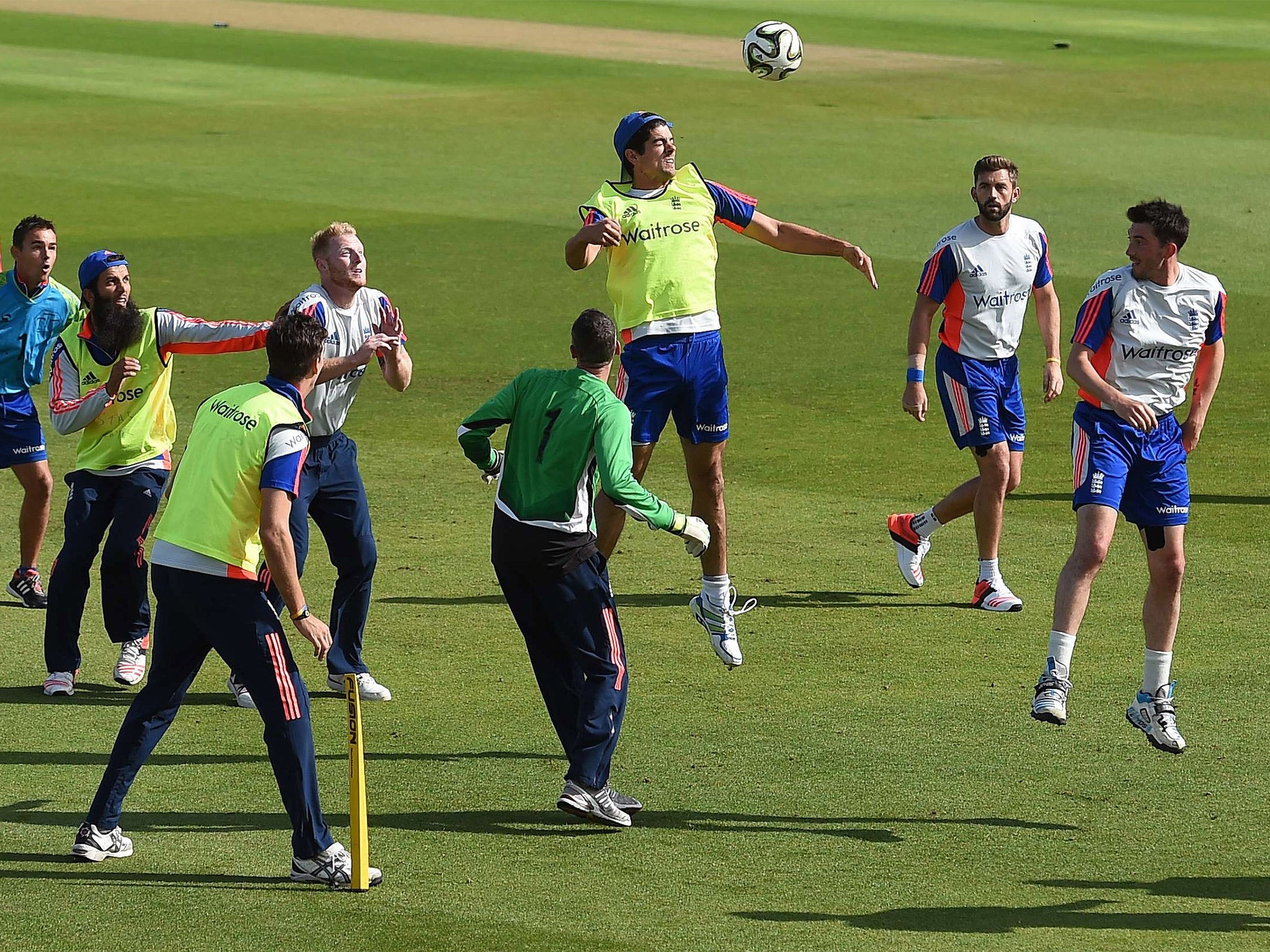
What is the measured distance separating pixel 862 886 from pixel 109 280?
4.79 m

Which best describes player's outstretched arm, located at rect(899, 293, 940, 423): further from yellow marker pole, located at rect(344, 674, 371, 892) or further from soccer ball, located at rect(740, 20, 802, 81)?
soccer ball, located at rect(740, 20, 802, 81)

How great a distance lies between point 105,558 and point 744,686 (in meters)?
3.32

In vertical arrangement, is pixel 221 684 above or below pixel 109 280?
below

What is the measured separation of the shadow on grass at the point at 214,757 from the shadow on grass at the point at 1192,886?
250 centimetres

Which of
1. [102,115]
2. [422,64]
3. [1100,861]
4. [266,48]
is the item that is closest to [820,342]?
→ [1100,861]

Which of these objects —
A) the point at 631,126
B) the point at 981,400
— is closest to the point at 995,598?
the point at 981,400

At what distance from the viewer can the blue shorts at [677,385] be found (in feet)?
32.7

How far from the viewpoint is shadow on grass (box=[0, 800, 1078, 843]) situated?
762 cm

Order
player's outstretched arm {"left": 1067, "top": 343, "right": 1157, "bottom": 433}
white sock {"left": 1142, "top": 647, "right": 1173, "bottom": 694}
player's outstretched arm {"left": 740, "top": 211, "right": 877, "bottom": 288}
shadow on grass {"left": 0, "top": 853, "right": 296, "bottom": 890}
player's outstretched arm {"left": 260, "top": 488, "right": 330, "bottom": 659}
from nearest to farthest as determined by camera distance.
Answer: player's outstretched arm {"left": 260, "top": 488, "right": 330, "bottom": 659}, shadow on grass {"left": 0, "top": 853, "right": 296, "bottom": 890}, white sock {"left": 1142, "top": 647, "right": 1173, "bottom": 694}, player's outstretched arm {"left": 1067, "top": 343, "right": 1157, "bottom": 433}, player's outstretched arm {"left": 740, "top": 211, "right": 877, "bottom": 288}

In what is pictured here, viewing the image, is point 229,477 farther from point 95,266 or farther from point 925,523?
point 925,523

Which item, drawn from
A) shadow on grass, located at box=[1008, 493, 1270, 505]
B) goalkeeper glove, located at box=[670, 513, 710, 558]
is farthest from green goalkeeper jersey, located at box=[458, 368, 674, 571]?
shadow on grass, located at box=[1008, 493, 1270, 505]

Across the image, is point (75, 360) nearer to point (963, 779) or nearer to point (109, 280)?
point (109, 280)

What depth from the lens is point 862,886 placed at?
23.1 ft

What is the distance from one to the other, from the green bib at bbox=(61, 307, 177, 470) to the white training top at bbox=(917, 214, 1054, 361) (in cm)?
446
